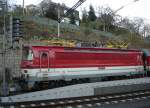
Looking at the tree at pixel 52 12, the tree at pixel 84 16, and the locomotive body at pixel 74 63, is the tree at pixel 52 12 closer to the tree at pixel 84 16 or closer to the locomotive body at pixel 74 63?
the tree at pixel 84 16

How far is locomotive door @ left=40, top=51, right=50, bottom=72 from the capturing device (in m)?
23.0

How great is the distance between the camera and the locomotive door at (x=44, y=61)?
22984mm

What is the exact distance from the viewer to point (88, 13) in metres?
87.8

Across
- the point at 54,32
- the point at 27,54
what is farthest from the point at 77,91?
the point at 54,32

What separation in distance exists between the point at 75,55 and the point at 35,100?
26.8 ft

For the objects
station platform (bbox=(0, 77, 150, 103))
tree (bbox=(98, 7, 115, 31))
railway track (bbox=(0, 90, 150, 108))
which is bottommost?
railway track (bbox=(0, 90, 150, 108))

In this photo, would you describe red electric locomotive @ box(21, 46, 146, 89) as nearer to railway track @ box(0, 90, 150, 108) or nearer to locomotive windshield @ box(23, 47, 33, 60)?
locomotive windshield @ box(23, 47, 33, 60)

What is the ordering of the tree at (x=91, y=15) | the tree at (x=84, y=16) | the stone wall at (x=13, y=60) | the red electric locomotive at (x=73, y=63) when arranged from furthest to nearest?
the tree at (x=91, y=15), the tree at (x=84, y=16), the stone wall at (x=13, y=60), the red electric locomotive at (x=73, y=63)

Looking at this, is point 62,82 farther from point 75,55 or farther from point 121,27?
point 121,27

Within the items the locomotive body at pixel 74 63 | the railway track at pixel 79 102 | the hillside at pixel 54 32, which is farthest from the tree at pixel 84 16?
the railway track at pixel 79 102

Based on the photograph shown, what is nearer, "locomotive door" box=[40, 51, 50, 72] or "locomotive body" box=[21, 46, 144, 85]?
"locomotive body" box=[21, 46, 144, 85]

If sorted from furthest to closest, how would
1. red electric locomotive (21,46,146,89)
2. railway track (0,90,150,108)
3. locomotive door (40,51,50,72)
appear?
1. locomotive door (40,51,50,72)
2. red electric locomotive (21,46,146,89)
3. railway track (0,90,150,108)

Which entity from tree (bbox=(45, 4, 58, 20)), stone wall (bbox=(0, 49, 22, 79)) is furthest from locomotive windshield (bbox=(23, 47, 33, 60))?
tree (bbox=(45, 4, 58, 20))

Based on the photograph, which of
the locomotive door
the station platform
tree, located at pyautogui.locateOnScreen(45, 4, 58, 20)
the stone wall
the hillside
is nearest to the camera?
the station platform
